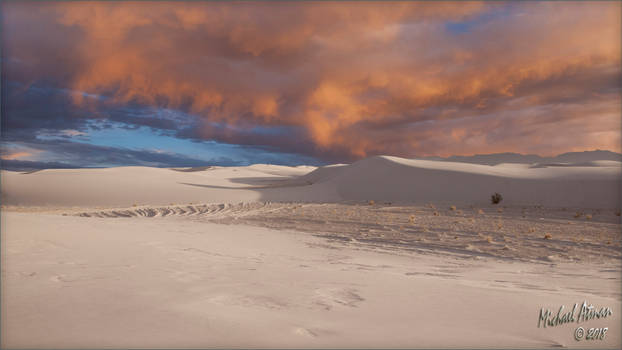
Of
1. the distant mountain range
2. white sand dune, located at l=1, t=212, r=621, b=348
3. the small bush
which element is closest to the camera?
white sand dune, located at l=1, t=212, r=621, b=348

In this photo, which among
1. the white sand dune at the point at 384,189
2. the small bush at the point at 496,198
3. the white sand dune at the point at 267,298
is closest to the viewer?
the white sand dune at the point at 267,298

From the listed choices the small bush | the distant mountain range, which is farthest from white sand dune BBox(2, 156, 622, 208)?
the distant mountain range

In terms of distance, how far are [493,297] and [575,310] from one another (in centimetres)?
75

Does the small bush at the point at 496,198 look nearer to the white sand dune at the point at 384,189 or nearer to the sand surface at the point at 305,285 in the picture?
the white sand dune at the point at 384,189

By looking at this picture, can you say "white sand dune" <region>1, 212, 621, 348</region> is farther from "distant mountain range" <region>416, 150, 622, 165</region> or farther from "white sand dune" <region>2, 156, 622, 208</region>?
"distant mountain range" <region>416, 150, 622, 165</region>

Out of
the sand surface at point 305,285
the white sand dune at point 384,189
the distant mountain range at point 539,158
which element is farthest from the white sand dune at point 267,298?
the distant mountain range at point 539,158

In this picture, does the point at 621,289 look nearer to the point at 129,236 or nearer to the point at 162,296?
the point at 162,296

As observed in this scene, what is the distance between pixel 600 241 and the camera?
9.91 m

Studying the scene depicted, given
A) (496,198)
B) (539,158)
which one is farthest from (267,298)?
(539,158)

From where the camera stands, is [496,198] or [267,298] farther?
[496,198]

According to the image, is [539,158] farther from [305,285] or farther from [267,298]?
[267,298]

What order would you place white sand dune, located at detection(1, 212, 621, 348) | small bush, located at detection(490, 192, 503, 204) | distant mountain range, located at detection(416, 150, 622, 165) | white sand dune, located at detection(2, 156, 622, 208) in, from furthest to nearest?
distant mountain range, located at detection(416, 150, 622, 165), white sand dune, located at detection(2, 156, 622, 208), small bush, located at detection(490, 192, 503, 204), white sand dune, located at detection(1, 212, 621, 348)

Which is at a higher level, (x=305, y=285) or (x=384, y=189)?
(x=384, y=189)

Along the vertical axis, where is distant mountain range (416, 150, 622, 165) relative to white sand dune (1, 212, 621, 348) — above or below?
above
